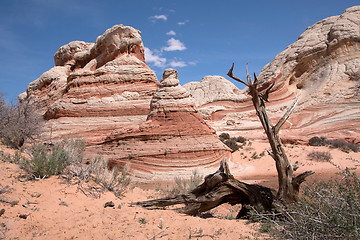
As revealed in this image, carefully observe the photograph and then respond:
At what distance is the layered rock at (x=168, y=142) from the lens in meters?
12.3

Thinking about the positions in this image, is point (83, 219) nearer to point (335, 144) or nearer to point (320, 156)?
point (320, 156)

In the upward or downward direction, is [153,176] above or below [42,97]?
below

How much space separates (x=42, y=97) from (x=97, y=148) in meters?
14.1

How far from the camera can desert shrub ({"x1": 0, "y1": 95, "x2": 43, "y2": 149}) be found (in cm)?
987

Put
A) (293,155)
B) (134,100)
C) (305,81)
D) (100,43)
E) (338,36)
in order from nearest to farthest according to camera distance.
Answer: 1. (293,155)
2. (134,100)
3. (100,43)
4. (338,36)
5. (305,81)

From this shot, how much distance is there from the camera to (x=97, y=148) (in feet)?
43.5

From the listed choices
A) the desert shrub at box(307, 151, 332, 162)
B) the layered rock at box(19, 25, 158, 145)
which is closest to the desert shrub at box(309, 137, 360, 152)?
the desert shrub at box(307, 151, 332, 162)

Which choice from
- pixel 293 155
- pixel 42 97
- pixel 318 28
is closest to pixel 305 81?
pixel 318 28

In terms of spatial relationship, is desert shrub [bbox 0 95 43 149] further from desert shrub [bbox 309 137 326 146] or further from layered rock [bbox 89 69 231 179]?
desert shrub [bbox 309 137 326 146]

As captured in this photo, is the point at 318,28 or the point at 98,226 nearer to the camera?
the point at 98,226

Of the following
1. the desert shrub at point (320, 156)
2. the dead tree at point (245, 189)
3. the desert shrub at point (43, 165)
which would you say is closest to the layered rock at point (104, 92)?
the desert shrub at point (43, 165)

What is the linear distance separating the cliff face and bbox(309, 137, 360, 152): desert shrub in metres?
1.26

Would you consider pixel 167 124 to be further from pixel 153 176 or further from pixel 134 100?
pixel 134 100

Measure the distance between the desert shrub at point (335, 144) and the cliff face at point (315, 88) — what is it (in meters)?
1.26
